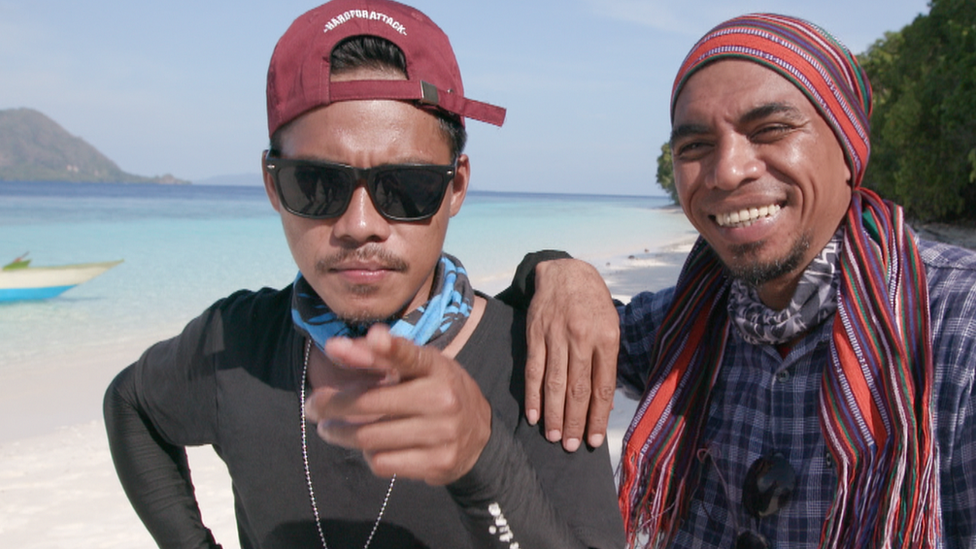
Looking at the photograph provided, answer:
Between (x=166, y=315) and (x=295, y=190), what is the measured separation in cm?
1172

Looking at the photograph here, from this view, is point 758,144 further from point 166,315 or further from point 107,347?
point 166,315

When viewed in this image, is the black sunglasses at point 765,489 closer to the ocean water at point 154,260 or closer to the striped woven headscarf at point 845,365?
the striped woven headscarf at point 845,365

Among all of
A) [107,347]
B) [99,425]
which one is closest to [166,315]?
[107,347]

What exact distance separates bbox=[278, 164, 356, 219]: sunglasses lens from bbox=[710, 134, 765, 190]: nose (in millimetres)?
1072

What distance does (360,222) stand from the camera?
1496 mm

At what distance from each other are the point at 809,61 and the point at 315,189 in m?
1.44

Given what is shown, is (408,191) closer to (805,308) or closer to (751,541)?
(805,308)

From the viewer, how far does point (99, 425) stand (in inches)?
243

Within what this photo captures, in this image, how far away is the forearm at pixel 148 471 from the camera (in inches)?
71.7

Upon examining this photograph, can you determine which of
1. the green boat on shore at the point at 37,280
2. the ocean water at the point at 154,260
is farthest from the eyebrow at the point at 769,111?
the green boat on shore at the point at 37,280

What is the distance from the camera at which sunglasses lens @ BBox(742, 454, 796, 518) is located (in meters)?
1.82

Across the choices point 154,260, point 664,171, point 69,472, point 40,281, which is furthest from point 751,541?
point 664,171

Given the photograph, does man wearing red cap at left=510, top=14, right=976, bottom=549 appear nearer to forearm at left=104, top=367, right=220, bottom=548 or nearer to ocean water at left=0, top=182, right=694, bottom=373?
forearm at left=104, top=367, right=220, bottom=548

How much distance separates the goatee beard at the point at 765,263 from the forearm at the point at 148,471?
5.59 feet
